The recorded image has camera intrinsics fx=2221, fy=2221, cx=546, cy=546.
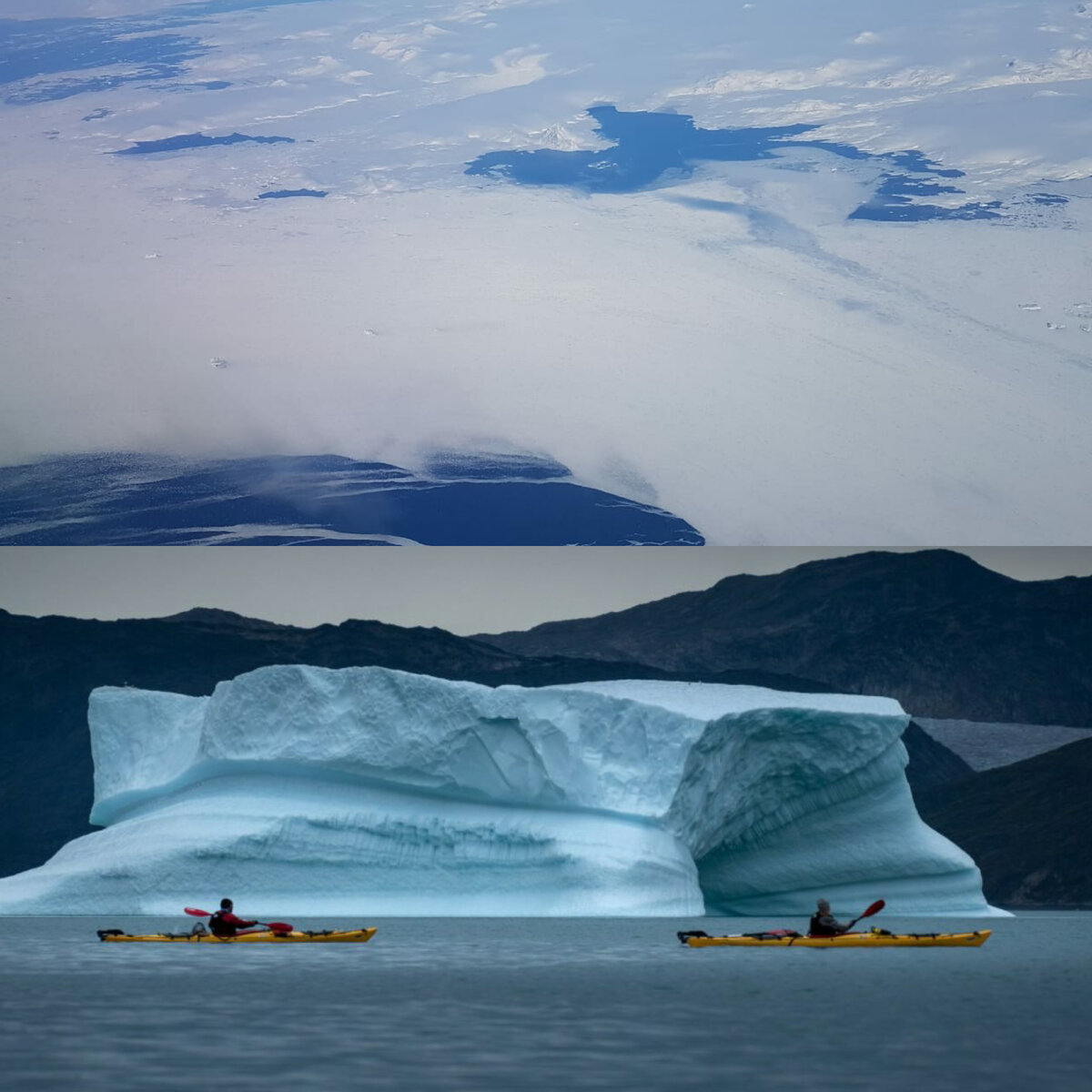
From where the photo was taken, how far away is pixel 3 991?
14594 mm

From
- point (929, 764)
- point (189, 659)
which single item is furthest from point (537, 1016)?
point (189, 659)

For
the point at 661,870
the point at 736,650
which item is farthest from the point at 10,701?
the point at 661,870

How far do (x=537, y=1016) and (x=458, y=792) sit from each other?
403 inches

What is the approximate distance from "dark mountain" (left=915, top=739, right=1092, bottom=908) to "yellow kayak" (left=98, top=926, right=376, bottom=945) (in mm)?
25707

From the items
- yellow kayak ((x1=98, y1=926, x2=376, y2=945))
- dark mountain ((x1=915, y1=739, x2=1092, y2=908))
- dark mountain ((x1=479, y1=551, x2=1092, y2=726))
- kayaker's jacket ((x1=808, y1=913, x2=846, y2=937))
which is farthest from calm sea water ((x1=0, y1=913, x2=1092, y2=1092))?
dark mountain ((x1=479, y1=551, x2=1092, y2=726))

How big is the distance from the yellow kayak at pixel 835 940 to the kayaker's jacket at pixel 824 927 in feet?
0.21

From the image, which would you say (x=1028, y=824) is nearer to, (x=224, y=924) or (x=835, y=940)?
(x=835, y=940)

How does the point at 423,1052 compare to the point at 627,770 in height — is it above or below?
below

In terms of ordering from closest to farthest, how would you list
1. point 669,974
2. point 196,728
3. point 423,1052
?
point 423,1052 → point 669,974 → point 196,728

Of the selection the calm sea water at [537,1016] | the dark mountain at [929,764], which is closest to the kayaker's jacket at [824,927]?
the calm sea water at [537,1016]

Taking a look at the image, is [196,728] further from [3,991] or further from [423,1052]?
[423,1052]

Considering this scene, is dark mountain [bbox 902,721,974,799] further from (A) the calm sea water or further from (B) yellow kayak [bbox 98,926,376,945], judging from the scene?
(B) yellow kayak [bbox 98,926,376,945]

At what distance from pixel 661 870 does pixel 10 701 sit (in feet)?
116

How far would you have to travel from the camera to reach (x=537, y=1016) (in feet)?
42.0
